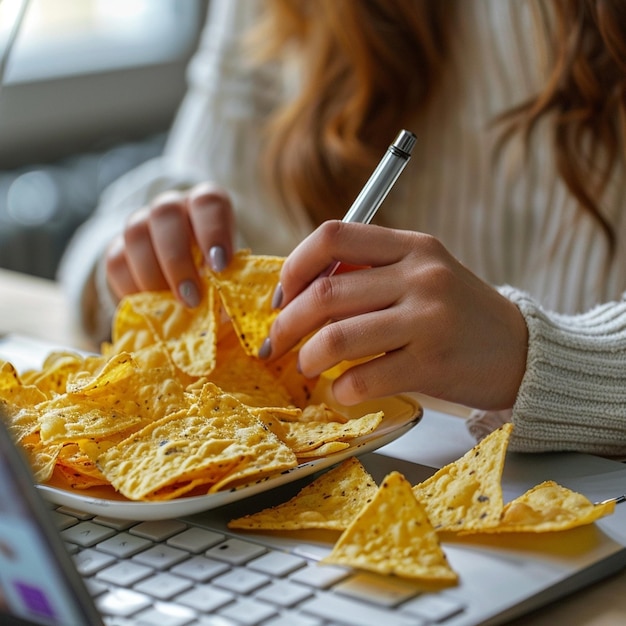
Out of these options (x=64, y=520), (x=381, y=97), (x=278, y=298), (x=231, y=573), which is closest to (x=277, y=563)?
(x=231, y=573)

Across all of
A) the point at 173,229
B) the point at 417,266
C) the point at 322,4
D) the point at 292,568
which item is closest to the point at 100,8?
the point at 322,4

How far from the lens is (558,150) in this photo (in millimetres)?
1099

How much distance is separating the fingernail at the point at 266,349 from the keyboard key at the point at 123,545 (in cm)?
21

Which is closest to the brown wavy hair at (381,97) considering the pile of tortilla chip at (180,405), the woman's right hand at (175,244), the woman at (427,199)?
the woman at (427,199)

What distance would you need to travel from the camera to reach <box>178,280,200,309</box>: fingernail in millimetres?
801

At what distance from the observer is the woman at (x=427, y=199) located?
2.23 ft

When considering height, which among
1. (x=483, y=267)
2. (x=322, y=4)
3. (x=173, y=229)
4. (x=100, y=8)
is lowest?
(x=483, y=267)

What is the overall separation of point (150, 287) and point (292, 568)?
0.42 m

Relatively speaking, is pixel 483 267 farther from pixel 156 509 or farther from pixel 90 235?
pixel 156 509

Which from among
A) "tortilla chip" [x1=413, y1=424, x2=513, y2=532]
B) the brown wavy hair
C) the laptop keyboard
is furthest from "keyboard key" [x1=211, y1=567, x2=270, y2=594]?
the brown wavy hair

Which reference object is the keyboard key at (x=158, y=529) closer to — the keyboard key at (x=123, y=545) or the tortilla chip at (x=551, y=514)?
the keyboard key at (x=123, y=545)

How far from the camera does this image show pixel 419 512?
20.4 inches

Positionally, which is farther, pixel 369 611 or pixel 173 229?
pixel 173 229

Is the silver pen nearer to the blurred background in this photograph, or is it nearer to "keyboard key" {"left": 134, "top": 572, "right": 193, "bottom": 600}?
"keyboard key" {"left": 134, "top": 572, "right": 193, "bottom": 600}
